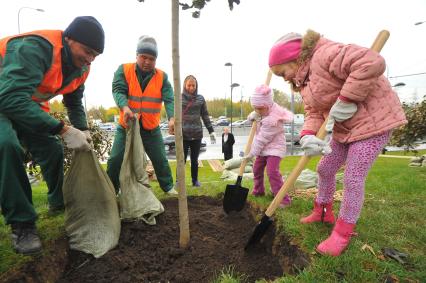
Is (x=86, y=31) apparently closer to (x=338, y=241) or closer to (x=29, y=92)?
(x=29, y=92)

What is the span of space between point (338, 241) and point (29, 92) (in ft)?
8.26

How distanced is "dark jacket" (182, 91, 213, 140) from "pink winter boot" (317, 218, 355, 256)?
350 centimetres

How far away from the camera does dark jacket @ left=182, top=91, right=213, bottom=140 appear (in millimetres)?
5520

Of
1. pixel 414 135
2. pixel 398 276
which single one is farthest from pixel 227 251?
pixel 414 135

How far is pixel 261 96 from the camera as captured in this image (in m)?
3.85

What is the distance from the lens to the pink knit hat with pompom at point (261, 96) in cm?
385

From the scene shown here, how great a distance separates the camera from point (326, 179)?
9.43ft

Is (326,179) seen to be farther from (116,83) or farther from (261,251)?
(116,83)

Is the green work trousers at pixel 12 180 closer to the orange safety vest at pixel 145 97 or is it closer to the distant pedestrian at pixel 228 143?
the orange safety vest at pixel 145 97

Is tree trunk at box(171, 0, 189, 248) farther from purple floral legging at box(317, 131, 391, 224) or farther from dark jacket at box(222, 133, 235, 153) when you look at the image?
dark jacket at box(222, 133, 235, 153)

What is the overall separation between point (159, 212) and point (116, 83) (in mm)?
1679

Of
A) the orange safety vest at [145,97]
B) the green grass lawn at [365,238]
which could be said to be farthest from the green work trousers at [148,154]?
the green grass lawn at [365,238]

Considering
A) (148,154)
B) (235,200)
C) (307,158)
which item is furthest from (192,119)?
(307,158)

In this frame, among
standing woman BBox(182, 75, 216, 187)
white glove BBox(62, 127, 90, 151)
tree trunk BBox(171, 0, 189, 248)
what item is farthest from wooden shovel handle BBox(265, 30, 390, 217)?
standing woman BBox(182, 75, 216, 187)
